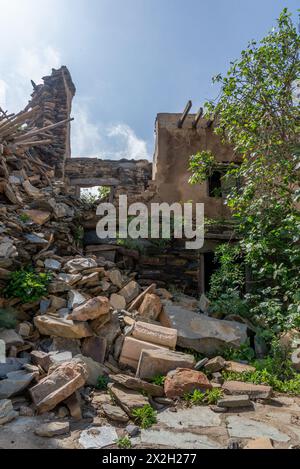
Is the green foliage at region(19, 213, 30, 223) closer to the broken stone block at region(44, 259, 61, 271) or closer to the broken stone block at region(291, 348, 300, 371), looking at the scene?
the broken stone block at region(44, 259, 61, 271)

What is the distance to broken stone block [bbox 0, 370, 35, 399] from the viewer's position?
2.85 meters

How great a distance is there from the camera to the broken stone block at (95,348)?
12.3 ft

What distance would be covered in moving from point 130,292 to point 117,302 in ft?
1.14

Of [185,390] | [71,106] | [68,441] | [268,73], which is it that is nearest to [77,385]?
[68,441]

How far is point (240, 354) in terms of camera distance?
429 centimetres

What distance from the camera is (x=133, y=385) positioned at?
3.16 meters

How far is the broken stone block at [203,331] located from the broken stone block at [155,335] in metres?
0.27

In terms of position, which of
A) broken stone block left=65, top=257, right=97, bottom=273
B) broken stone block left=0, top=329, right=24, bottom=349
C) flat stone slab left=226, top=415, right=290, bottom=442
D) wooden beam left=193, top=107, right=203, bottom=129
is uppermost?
wooden beam left=193, top=107, right=203, bottom=129

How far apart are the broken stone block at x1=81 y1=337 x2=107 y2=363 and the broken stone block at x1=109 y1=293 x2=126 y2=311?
86cm

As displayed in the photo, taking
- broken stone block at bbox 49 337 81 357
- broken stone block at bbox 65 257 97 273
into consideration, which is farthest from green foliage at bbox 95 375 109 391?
broken stone block at bbox 65 257 97 273

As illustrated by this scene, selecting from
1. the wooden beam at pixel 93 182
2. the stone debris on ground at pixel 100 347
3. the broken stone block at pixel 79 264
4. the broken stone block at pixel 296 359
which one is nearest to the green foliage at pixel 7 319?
the stone debris on ground at pixel 100 347

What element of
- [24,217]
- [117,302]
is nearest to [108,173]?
[24,217]

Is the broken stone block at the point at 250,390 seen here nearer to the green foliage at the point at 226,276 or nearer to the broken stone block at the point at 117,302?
the broken stone block at the point at 117,302

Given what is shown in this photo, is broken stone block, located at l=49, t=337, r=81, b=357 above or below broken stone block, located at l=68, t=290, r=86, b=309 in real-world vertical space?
below
